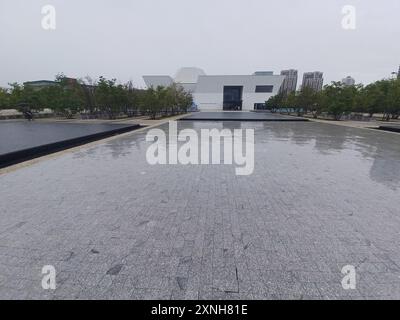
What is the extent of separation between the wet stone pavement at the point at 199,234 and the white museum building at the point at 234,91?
8499 centimetres

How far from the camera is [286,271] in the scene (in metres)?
2.66

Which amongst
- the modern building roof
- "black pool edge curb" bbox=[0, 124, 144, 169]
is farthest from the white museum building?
"black pool edge curb" bbox=[0, 124, 144, 169]

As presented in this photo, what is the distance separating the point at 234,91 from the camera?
89.8 meters

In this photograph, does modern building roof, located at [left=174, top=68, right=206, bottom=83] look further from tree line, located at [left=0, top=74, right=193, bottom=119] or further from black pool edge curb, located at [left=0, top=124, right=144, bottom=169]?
black pool edge curb, located at [left=0, top=124, right=144, bottom=169]

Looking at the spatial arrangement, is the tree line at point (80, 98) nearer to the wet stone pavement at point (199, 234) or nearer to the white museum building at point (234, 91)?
the wet stone pavement at point (199, 234)

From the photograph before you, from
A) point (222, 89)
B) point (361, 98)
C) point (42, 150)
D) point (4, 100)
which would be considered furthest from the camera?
point (222, 89)

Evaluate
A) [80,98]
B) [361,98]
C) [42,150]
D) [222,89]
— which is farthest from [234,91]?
[42,150]

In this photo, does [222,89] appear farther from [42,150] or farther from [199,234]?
[199,234]

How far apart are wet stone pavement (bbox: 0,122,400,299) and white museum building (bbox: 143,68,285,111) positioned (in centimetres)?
8499

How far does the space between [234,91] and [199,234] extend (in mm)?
91395

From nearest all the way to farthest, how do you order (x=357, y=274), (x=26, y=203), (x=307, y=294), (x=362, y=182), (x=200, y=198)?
(x=307, y=294)
(x=357, y=274)
(x=26, y=203)
(x=200, y=198)
(x=362, y=182)
